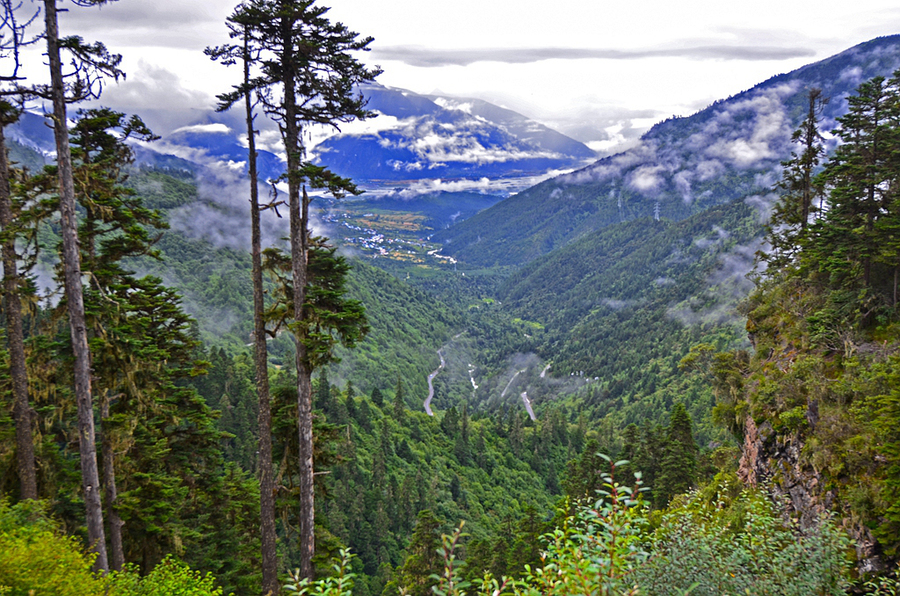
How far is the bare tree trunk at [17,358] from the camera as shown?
14797mm

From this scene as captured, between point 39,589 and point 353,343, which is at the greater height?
point 353,343

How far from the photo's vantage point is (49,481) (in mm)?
18656

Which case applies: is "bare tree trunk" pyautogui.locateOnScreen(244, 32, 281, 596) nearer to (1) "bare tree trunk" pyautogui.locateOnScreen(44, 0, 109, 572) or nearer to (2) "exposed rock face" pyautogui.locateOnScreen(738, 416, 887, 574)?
(1) "bare tree trunk" pyautogui.locateOnScreen(44, 0, 109, 572)

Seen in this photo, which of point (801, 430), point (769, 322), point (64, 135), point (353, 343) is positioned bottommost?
point (801, 430)

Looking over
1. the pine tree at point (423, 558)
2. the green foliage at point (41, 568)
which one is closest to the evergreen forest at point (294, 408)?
the green foliage at point (41, 568)

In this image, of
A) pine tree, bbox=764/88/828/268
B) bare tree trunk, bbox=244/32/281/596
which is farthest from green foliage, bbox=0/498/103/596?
pine tree, bbox=764/88/828/268

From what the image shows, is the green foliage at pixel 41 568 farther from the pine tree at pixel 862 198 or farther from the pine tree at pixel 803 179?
the pine tree at pixel 803 179

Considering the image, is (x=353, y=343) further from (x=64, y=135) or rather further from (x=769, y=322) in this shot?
(x=769, y=322)

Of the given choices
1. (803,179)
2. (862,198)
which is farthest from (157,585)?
(803,179)

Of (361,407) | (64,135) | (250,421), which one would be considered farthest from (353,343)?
(361,407)

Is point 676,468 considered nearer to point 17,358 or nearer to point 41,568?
point 41,568

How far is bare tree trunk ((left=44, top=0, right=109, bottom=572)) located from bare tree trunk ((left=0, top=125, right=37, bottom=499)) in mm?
1684

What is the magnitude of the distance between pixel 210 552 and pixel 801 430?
2798 cm

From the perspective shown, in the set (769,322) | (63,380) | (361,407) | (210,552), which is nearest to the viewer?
(63,380)
